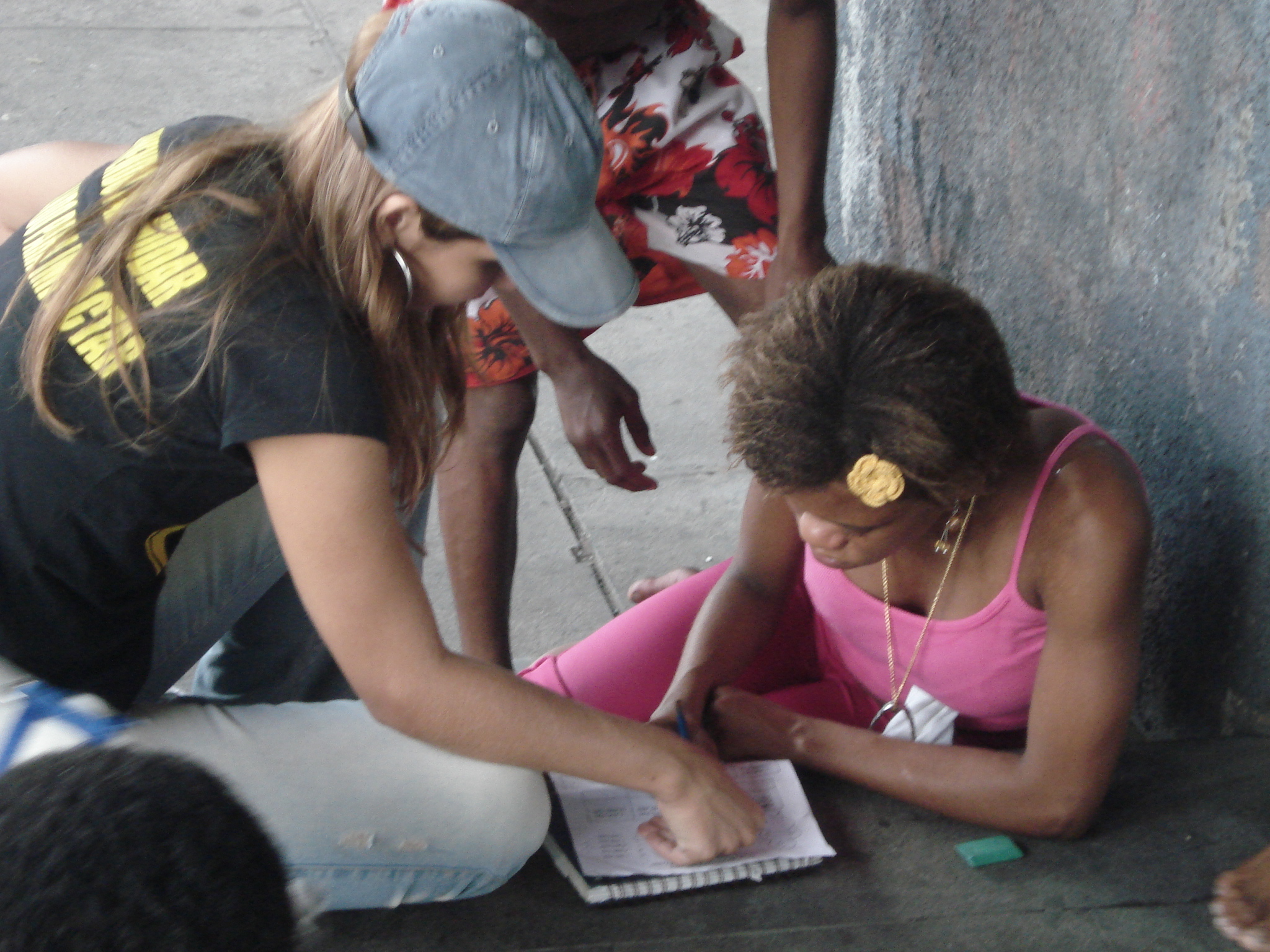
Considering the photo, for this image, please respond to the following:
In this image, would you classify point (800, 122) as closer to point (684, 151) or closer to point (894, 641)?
point (684, 151)

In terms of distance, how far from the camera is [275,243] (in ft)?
4.85

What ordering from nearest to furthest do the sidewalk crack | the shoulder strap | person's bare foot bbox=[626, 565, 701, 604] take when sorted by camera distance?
the shoulder strap
person's bare foot bbox=[626, 565, 701, 604]
the sidewalk crack

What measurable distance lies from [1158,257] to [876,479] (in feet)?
2.93

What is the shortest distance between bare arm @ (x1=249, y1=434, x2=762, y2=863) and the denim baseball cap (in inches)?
11.4

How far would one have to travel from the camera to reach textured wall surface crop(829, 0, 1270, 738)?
1951 millimetres

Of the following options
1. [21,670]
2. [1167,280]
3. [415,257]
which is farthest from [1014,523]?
[21,670]

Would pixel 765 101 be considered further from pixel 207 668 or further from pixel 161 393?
pixel 161 393

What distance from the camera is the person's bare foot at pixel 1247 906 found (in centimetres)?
166

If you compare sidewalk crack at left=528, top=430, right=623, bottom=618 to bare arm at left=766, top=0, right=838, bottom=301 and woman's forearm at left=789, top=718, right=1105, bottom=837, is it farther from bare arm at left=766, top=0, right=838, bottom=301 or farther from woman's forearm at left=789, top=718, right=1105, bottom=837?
woman's forearm at left=789, top=718, right=1105, bottom=837

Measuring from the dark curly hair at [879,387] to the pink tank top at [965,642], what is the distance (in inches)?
7.7

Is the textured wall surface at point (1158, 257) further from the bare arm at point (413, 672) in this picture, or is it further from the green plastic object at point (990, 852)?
the bare arm at point (413, 672)

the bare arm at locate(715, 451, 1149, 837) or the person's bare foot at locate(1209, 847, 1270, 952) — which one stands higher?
the bare arm at locate(715, 451, 1149, 837)

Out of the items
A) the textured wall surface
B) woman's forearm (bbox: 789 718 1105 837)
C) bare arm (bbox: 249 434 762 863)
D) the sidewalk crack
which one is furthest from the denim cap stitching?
the sidewalk crack

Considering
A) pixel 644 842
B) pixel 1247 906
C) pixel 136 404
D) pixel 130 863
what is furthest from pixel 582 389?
pixel 130 863
